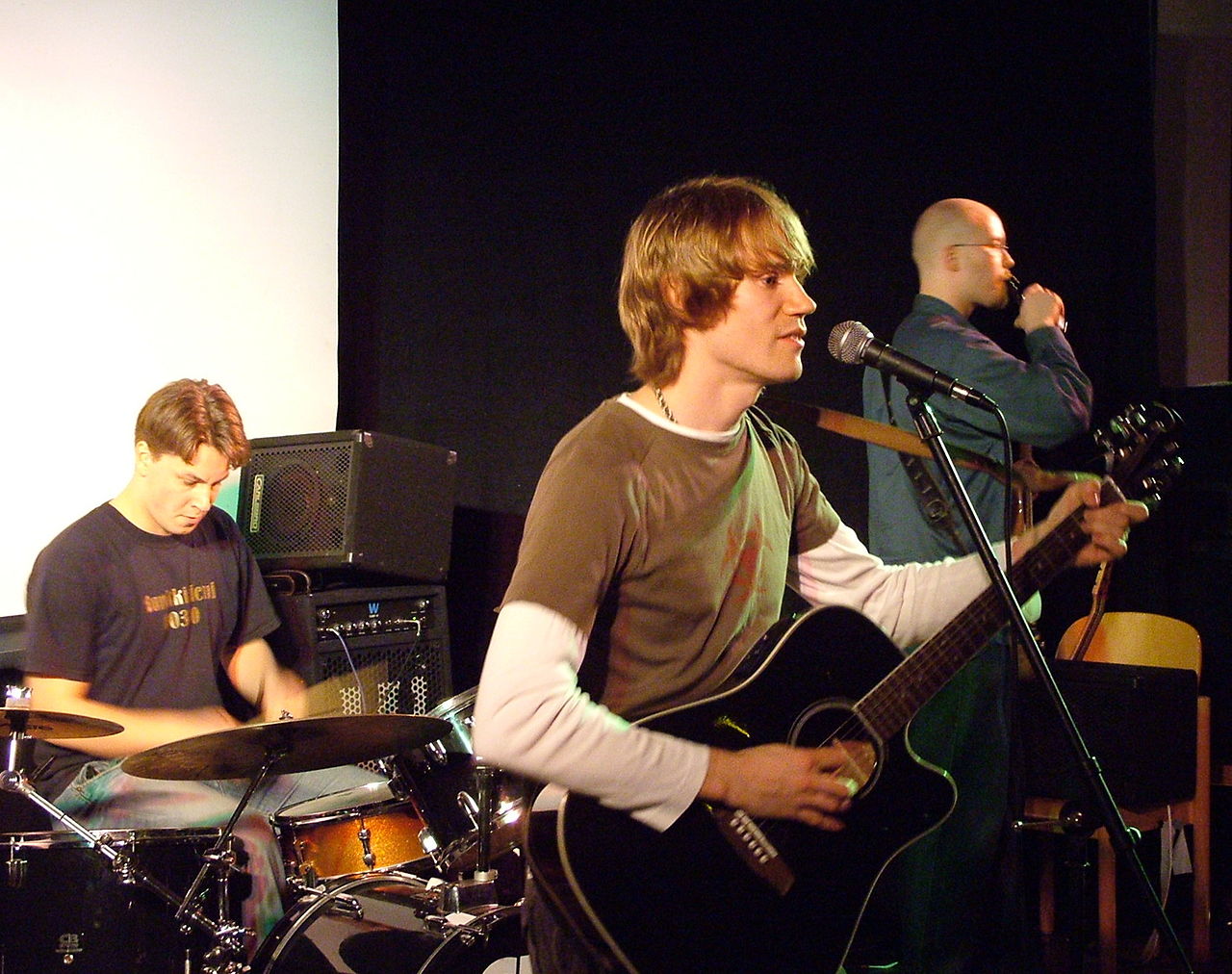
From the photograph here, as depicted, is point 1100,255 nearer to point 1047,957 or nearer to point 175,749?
point 1047,957

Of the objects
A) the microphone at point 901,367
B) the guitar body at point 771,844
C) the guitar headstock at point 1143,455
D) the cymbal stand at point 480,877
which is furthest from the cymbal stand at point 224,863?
the guitar headstock at point 1143,455

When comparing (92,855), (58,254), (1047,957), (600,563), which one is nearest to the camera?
(600,563)

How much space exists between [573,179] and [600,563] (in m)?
2.96

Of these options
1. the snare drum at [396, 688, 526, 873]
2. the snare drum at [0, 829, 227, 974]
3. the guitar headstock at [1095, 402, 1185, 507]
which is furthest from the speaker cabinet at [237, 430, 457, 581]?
the guitar headstock at [1095, 402, 1185, 507]

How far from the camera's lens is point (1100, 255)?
4.13 metres

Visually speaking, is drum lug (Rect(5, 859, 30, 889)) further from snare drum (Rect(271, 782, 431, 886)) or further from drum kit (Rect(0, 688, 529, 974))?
snare drum (Rect(271, 782, 431, 886))

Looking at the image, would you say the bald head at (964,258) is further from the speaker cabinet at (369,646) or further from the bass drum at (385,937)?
the bass drum at (385,937)

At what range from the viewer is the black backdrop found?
415 cm

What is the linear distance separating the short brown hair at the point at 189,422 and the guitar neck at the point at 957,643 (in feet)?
7.32

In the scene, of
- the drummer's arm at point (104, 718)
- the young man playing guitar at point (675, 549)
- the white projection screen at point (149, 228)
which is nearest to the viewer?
the young man playing guitar at point (675, 549)

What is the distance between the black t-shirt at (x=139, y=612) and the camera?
345cm

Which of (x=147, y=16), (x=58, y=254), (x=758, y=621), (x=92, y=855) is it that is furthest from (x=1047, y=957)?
(x=147, y=16)

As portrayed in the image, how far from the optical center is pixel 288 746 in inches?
112

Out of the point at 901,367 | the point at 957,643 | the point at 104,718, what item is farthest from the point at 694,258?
the point at 104,718
